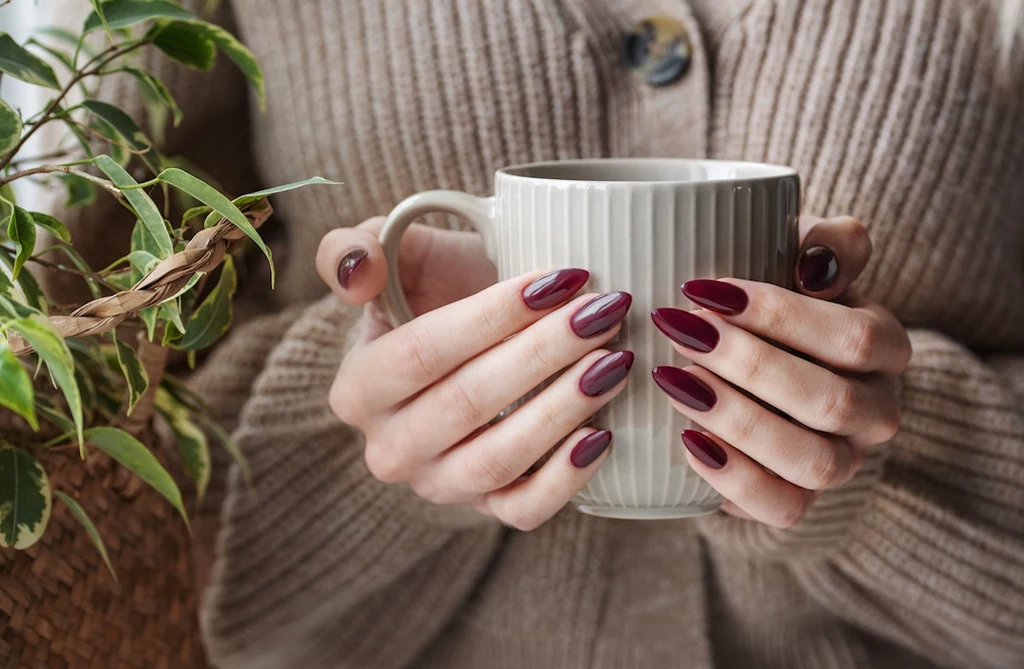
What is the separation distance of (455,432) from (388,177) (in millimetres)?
327

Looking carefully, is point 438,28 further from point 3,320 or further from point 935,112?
point 3,320

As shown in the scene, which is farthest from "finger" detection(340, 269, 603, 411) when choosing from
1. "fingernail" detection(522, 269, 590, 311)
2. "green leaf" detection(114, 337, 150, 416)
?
"green leaf" detection(114, 337, 150, 416)

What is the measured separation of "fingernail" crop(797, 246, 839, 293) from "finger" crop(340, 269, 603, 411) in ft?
0.46

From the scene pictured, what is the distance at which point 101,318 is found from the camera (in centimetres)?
30

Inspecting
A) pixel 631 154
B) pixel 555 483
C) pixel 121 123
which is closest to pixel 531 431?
pixel 555 483

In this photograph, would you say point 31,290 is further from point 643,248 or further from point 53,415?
point 643,248

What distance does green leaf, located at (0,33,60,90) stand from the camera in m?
0.37

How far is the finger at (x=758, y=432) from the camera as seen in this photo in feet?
1.30

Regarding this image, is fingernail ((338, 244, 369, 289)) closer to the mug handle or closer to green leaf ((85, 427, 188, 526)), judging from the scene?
the mug handle

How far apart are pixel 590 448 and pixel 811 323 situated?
122 mm

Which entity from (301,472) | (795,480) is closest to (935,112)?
(795,480)

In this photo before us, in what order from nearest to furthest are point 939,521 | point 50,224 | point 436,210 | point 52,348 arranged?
1. point 52,348
2. point 50,224
3. point 436,210
4. point 939,521

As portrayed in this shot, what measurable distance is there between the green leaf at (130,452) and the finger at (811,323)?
9.5 inches

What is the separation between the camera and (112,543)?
443 millimetres
